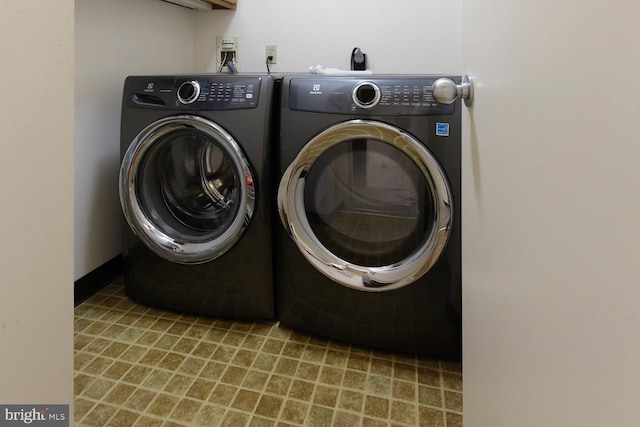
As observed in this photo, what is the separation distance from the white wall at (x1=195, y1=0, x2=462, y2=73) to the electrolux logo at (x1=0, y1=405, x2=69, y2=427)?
1.63 metres

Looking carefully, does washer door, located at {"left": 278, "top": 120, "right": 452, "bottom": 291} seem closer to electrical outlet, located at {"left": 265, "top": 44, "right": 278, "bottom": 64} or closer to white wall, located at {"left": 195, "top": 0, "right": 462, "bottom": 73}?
white wall, located at {"left": 195, "top": 0, "right": 462, "bottom": 73}

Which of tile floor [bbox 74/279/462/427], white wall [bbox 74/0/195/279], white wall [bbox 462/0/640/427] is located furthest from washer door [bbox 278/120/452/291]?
white wall [bbox 74/0/195/279]

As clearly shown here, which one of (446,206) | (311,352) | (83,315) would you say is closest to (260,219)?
(311,352)

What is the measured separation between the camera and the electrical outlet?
1863mm

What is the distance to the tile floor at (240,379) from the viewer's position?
98 cm

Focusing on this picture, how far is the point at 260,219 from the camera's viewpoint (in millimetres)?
1240

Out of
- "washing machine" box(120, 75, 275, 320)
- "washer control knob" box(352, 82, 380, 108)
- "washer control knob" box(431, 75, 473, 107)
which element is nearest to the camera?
"washer control knob" box(431, 75, 473, 107)

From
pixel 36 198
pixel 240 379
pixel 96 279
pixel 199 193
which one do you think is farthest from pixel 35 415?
pixel 96 279

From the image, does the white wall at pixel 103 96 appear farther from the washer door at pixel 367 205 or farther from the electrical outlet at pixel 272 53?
the washer door at pixel 367 205

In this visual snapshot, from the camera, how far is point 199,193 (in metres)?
1.42

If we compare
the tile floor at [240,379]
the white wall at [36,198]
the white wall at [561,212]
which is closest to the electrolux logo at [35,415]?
the white wall at [36,198]

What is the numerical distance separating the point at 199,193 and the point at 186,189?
0.16 ft

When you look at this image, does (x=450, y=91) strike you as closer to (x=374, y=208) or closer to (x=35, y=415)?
(x=374, y=208)

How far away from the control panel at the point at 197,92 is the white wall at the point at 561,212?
32.4 inches
